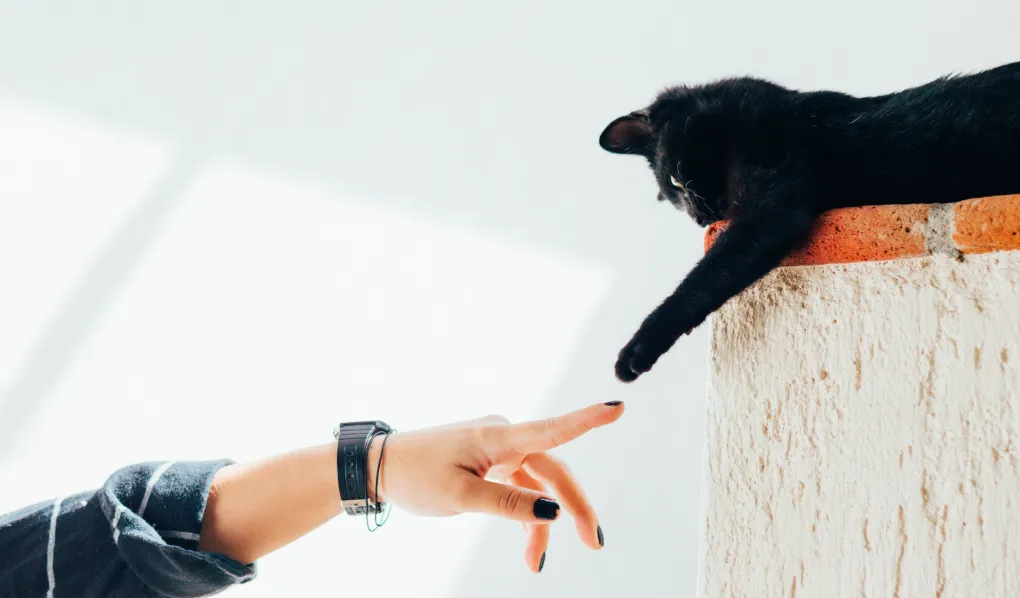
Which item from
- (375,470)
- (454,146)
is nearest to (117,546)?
(375,470)

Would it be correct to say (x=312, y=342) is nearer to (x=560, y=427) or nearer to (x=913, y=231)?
(x=560, y=427)

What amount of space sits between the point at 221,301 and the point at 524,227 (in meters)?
0.76

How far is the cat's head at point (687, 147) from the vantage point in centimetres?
70

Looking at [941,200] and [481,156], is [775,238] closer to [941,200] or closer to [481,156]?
[941,200]

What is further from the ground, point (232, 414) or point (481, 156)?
point (481, 156)

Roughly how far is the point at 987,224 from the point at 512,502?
0.41m

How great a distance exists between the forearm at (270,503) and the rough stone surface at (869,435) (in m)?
0.39

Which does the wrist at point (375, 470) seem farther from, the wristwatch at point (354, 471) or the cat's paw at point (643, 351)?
the cat's paw at point (643, 351)

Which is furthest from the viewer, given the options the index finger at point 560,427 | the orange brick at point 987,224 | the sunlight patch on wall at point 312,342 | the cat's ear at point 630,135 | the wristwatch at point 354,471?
the sunlight patch on wall at point 312,342

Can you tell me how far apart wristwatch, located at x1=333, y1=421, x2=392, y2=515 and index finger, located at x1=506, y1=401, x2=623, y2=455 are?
16 cm

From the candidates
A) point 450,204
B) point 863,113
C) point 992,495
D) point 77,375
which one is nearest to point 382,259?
point 450,204

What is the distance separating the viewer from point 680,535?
5.36 feet

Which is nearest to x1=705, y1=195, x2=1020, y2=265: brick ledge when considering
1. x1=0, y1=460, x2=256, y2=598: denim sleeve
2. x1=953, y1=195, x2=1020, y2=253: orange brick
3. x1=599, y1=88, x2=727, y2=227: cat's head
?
x1=953, y1=195, x2=1020, y2=253: orange brick

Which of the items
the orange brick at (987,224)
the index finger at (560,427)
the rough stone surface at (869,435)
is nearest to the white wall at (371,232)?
the index finger at (560,427)
